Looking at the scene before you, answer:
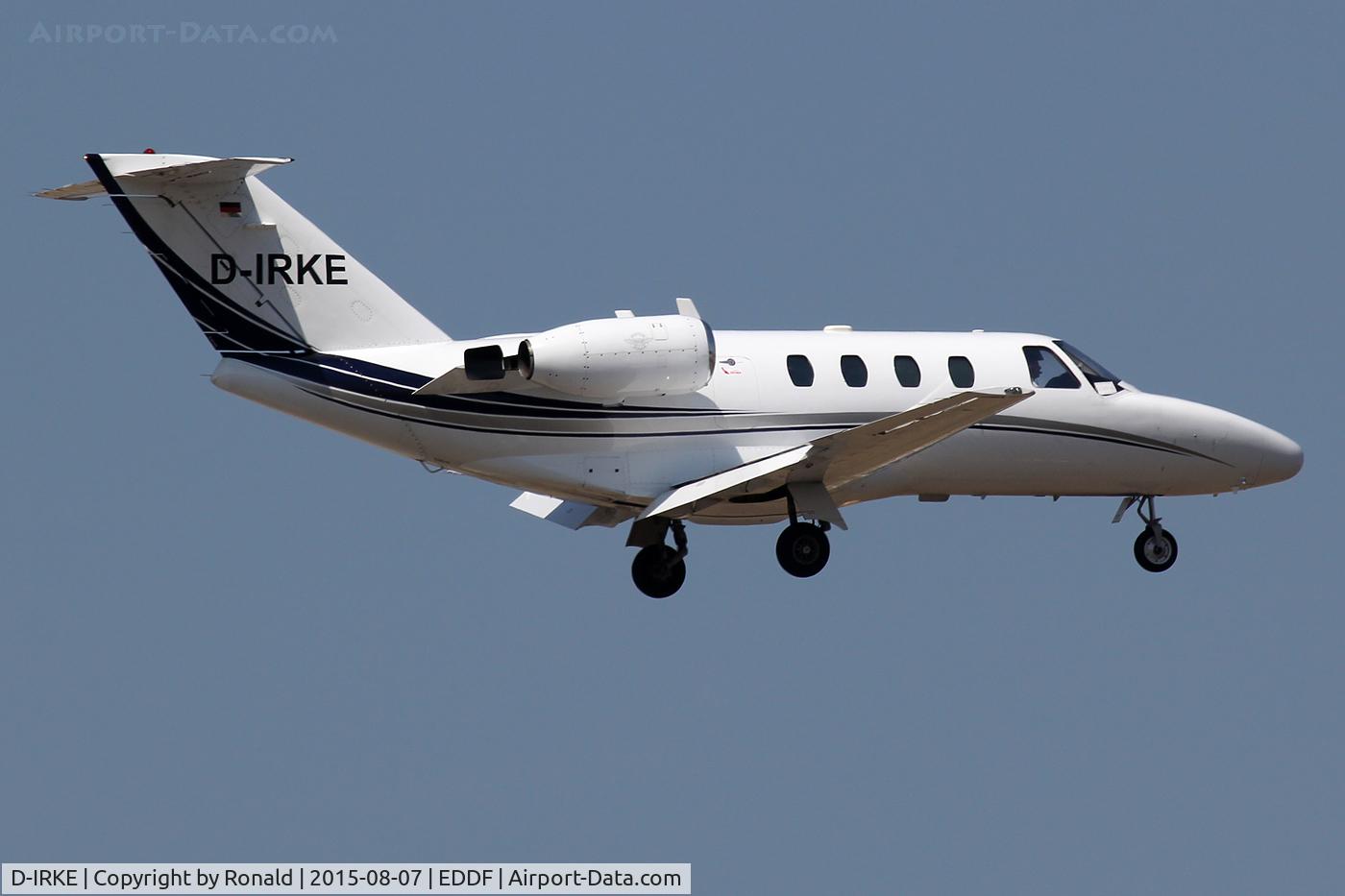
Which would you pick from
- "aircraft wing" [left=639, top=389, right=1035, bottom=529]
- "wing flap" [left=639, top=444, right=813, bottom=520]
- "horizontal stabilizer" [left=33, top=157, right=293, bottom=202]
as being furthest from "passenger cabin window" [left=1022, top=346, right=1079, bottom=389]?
"horizontal stabilizer" [left=33, top=157, right=293, bottom=202]

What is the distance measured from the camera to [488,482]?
25.9 meters

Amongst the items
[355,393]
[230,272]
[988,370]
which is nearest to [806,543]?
[988,370]

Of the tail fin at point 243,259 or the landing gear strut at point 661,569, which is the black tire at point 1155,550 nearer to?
the landing gear strut at point 661,569

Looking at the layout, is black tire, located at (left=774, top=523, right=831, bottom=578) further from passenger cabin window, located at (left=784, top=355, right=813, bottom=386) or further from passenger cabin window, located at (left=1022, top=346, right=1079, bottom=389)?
passenger cabin window, located at (left=1022, top=346, right=1079, bottom=389)

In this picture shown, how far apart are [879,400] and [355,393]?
6248 mm

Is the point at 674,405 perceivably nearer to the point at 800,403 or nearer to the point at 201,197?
the point at 800,403

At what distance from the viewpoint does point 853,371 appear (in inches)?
1054

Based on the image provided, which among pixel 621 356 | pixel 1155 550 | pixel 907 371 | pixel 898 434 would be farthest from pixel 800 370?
pixel 1155 550

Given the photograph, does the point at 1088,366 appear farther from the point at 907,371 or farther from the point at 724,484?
the point at 724,484

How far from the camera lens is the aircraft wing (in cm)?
2445

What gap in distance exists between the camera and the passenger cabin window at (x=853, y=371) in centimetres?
2669

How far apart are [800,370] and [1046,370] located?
3.69 meters

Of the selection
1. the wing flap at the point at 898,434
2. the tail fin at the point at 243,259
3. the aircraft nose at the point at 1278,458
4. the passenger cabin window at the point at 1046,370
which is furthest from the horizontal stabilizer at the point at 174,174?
the aircraft nose at the point at 1278,458

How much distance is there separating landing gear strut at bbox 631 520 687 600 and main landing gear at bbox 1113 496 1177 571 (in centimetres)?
640
